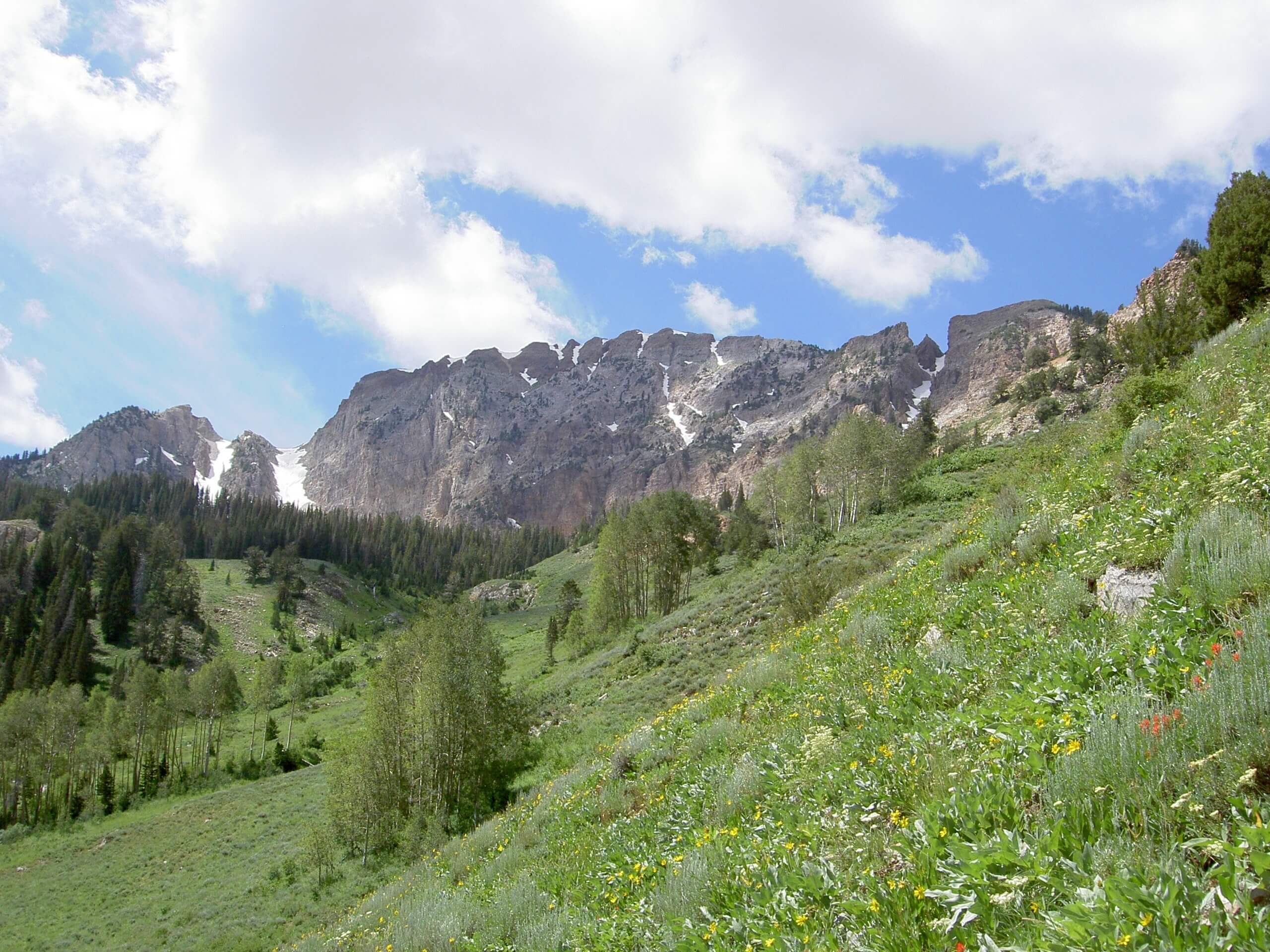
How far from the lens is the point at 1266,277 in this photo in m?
Result: 20.5

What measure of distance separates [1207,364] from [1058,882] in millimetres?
12281

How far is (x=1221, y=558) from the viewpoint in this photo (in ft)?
17.7

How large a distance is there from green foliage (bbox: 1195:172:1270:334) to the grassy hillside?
1505cm

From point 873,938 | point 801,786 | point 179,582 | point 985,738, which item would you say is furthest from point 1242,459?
point 179,582

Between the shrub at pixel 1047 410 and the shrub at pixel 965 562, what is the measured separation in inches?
3255

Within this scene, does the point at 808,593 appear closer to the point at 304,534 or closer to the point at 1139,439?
the point at 1139,439

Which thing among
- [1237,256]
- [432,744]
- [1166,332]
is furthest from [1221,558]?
[432,744]

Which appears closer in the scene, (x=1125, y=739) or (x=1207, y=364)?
(x=1125, y=739)

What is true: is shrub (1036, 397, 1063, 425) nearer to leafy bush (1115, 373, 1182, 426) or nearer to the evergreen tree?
the evergreen tree

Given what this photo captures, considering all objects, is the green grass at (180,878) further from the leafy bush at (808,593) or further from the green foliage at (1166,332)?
the green foliage at (1166,332)

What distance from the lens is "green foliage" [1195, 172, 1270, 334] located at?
22422 millimetres

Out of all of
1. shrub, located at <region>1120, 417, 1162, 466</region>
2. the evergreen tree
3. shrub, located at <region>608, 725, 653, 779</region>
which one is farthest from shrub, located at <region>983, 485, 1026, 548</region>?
the evergreen tree

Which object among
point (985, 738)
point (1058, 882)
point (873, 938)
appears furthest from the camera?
point (985, 738)

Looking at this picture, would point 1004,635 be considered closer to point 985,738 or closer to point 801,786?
point 985,738
